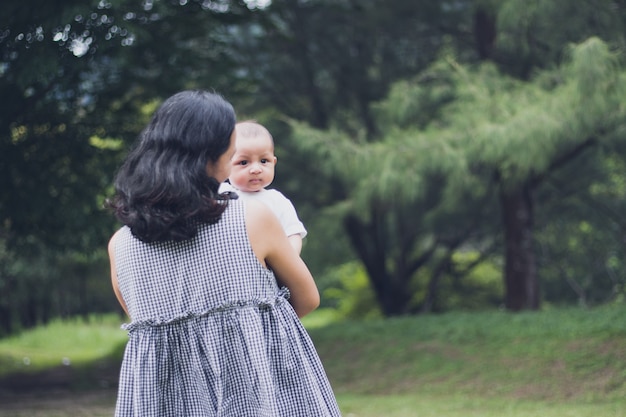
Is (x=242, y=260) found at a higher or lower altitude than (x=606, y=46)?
lower

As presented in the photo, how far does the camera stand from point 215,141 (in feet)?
7.54

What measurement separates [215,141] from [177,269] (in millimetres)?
335

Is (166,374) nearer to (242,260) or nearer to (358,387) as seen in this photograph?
(242,260)

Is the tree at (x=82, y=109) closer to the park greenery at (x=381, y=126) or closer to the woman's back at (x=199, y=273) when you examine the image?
the park greenery at (x=381, y=126)

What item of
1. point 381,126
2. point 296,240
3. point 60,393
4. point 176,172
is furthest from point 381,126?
point 176,172

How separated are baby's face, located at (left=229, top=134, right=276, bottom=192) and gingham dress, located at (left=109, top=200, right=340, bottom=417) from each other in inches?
22.6

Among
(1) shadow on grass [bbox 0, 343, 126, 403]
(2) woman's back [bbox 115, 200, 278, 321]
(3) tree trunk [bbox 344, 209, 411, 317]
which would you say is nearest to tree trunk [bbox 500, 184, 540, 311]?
(3) tree trunk [bbox 344, 209, 411, 317]

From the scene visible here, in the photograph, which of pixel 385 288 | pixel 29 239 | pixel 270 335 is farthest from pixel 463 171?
pixel 270 335

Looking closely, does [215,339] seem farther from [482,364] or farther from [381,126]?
[381,126]

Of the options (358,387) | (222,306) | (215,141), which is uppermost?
(215,141)

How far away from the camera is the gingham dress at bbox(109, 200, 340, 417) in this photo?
2305 millimetres

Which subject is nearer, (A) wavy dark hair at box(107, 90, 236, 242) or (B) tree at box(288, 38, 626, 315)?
(A) wavy dark hair at box(107, 90, 236, 242)

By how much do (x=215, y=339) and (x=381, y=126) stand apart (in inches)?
387

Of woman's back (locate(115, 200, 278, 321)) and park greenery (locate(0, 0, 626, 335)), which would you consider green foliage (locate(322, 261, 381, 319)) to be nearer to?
park greenery (locate(0, 0, 626, 335))
